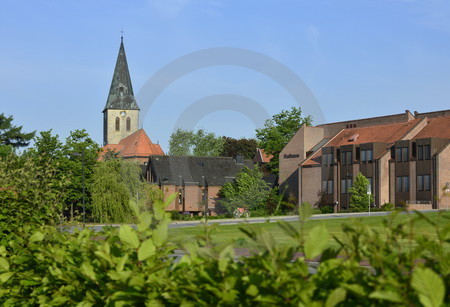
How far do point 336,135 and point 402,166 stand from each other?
42.2 ft

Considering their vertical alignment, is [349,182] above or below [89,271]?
above

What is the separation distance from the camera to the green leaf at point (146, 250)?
3.12m

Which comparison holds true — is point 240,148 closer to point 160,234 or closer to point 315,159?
point 315,159

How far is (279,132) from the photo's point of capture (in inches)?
3145

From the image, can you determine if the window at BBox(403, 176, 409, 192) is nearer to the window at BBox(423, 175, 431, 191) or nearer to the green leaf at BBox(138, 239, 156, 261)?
the window at BBox(423, 175, 431, 191)

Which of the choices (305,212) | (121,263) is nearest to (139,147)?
(121,263)

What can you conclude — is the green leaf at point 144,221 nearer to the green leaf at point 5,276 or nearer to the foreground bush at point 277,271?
the foreground bush at point 277,271

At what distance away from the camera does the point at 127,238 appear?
3205 mm

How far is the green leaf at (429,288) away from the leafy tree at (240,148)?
110756 millimetres

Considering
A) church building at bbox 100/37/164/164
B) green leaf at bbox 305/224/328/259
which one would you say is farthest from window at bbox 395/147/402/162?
church building at bbox 100/37/164/164

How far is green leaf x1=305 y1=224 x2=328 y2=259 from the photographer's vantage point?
2.45m

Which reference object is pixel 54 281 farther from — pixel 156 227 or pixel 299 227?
pixel 299 227

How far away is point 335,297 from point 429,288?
0.31 m

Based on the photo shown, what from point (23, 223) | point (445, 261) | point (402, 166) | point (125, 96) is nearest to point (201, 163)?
point (402, 166)
